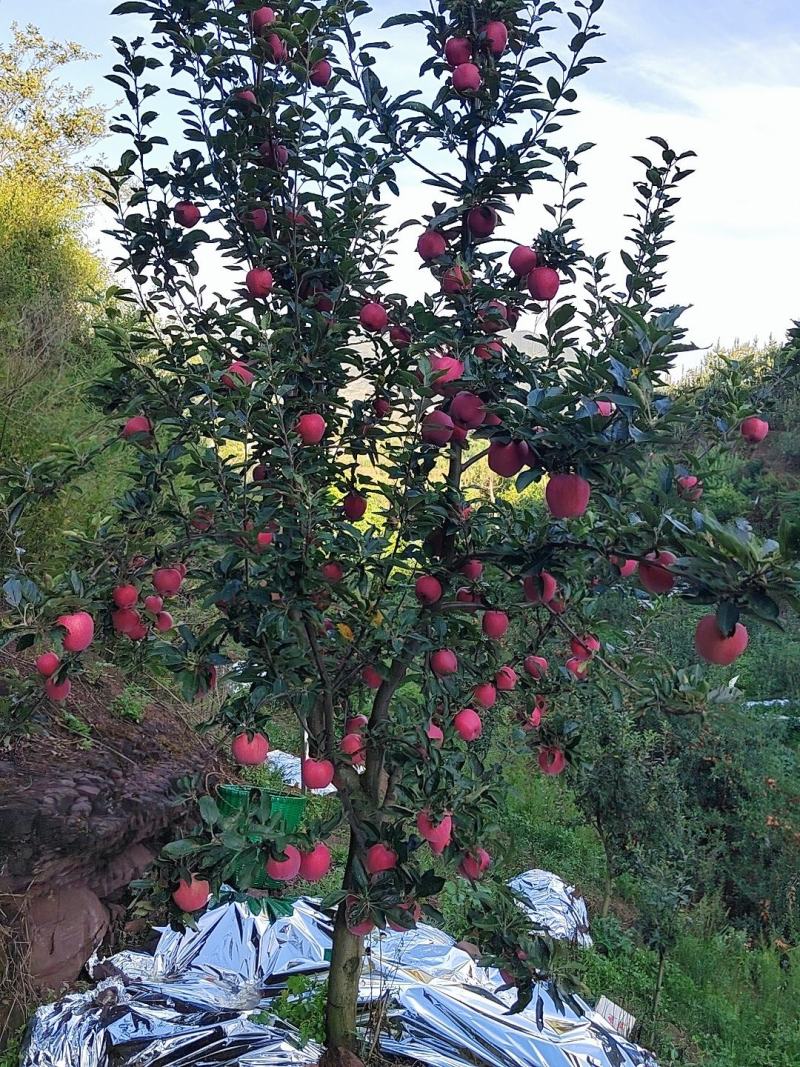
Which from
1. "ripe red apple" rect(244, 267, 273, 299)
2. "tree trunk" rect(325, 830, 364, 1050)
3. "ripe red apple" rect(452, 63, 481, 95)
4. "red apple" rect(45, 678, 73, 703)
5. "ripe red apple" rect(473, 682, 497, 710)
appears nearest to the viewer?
"red apple" rect(45, 678, 73, 703)

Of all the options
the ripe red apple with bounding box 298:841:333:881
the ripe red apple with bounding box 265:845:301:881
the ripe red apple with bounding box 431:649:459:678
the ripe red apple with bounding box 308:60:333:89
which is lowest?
the ripe red apple with bounding box 298:841:333:881

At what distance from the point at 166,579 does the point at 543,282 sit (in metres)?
0.93

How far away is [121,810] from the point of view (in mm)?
2723

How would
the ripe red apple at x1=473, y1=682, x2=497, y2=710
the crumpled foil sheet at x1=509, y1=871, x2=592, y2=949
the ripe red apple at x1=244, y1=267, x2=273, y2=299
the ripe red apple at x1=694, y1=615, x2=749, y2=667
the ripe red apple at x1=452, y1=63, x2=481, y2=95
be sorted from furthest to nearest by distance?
the crumpled foil sheet at x1=509, y1=871, x2=592, y2=949 < the ripe red apple at x1=473, y1=682, x2=497, y2=710 < the ripe red apple at x1=244, y1=267, x2=273, y2=299 < the ripe red apple at x1=452, y1=63, x2=481, y2=95 < the ripe red apple at x1=694, y1=615, x2=749, y2=667

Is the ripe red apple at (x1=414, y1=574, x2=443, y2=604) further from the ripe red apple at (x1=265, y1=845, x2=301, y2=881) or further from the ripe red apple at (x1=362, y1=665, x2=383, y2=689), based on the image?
the ripe red apple at (x1=265, y1=845, x2=301, y2=881)

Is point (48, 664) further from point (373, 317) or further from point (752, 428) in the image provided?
point (752, 428)

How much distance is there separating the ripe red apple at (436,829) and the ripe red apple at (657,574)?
0.66 metres

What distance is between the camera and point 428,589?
5.13 feet

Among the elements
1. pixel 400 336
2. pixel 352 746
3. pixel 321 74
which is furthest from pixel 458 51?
pixel 352 746

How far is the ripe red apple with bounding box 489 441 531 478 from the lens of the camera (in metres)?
1.18

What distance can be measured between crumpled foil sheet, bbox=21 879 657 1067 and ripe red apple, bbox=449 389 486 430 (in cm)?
133

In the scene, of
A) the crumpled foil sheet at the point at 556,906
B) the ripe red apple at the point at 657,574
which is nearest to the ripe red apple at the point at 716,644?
the ripe red apple at the point at 657,574

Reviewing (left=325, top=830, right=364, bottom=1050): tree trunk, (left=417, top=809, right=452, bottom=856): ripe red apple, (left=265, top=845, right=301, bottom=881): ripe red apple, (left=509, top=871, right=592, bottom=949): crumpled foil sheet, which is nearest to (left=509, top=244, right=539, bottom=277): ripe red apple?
(left=417, top=809, right=452, bottom=856): ripe red apple

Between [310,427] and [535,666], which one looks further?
[535,666]
